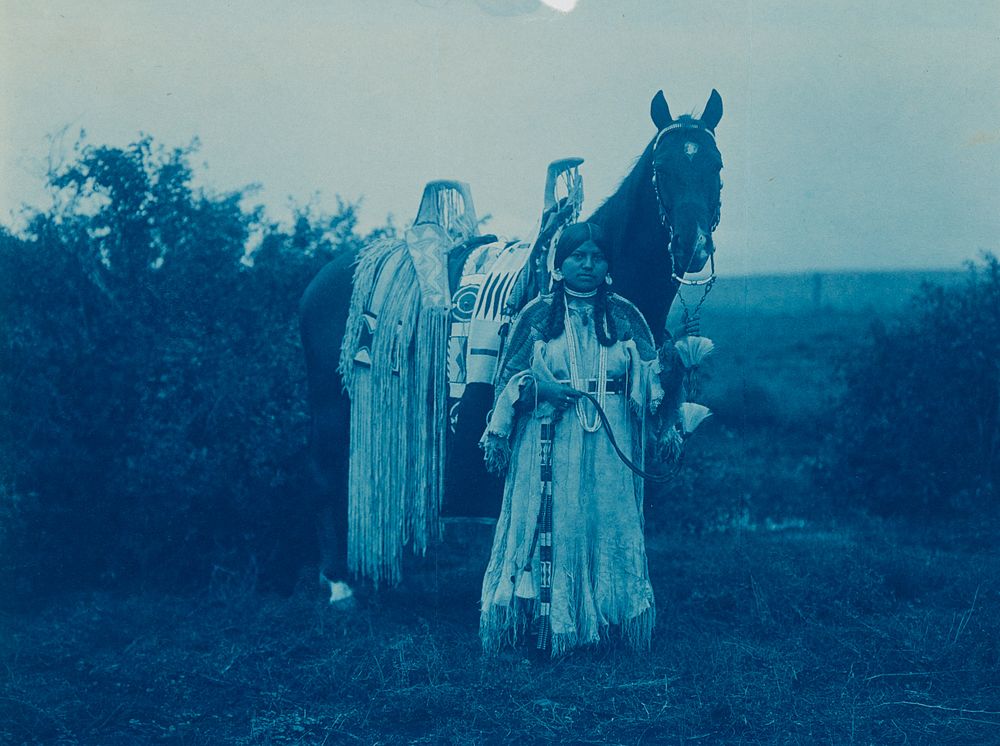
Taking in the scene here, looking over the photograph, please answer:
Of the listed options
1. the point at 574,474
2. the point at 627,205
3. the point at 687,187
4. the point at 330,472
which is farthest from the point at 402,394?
the point at 687,187

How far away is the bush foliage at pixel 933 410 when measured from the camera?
21.2ft

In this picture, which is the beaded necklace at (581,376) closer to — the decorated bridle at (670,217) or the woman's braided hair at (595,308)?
the woman's braided hair at (595,308)

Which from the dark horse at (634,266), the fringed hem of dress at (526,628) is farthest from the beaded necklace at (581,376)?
the fringed hem of dress at (526,628)

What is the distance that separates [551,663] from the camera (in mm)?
3877

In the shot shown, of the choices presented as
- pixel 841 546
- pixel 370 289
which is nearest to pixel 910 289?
pixel 841 546

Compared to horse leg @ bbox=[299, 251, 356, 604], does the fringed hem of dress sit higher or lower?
lower

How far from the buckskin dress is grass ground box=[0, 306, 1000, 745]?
0.18m

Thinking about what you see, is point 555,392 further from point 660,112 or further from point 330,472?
point 330,472

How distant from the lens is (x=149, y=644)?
427 cm

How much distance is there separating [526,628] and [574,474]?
702mm

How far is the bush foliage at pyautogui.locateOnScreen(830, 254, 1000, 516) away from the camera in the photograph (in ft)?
21.2

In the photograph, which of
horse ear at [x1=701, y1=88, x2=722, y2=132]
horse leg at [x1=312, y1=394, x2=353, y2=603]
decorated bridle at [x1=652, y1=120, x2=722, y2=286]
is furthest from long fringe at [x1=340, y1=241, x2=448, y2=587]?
horse ear at [x1=701, y1=88, x2=722, y2=132]

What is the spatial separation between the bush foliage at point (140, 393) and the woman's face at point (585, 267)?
2.36 m

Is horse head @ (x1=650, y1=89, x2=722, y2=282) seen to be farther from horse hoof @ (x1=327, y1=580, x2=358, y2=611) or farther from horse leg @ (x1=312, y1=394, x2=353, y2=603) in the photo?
horse hoof @ (x1=327, y1=580, x2=358, y2=611)
